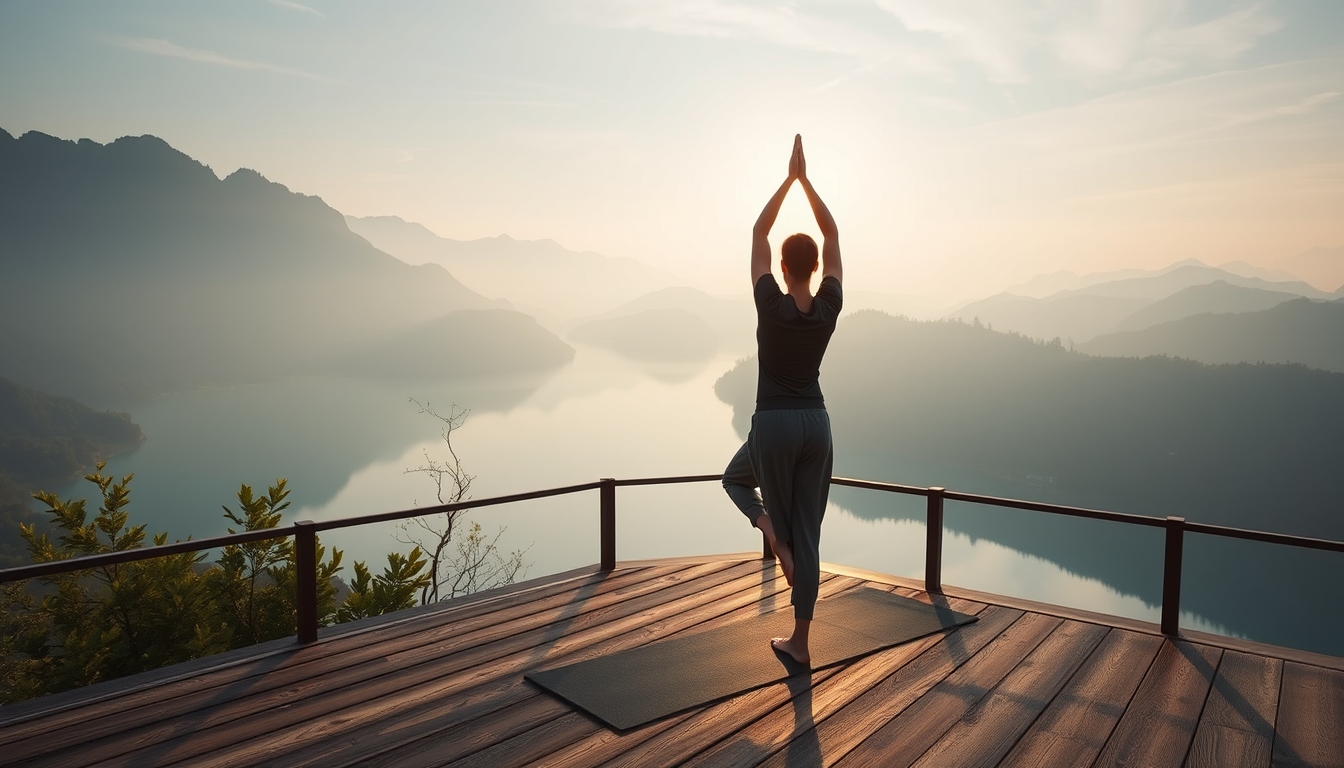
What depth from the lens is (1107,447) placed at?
76.4 metres

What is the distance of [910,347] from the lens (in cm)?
10156

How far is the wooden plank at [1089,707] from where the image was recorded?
99.3 inches

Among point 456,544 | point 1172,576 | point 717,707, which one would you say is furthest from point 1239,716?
point 456,544

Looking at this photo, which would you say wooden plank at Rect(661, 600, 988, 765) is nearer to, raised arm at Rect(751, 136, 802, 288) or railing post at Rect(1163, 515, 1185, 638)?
railing post at Rect(1163, 515, 1185, 638)

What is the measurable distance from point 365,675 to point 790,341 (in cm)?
227

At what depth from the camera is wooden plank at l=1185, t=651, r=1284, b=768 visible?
252 centimetres

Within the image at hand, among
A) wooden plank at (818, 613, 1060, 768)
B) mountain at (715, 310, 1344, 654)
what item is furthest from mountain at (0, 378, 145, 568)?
mountain at (715, 310, 1344, 654)

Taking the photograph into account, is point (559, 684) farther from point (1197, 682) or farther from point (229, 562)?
point (229, 562)

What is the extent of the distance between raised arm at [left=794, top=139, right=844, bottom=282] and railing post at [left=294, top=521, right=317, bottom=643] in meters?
2.64

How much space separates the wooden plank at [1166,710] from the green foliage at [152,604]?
5497 mm

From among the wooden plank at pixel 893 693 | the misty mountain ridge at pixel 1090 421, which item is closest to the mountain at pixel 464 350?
the misty mountain ridge at pixel 1090 421

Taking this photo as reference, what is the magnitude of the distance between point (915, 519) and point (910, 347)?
2502cm

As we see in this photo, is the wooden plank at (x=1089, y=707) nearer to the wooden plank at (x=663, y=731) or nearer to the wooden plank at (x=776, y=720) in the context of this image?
the wooden plank at (x=776, y=720)

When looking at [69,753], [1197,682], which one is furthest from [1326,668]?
[69,753]
